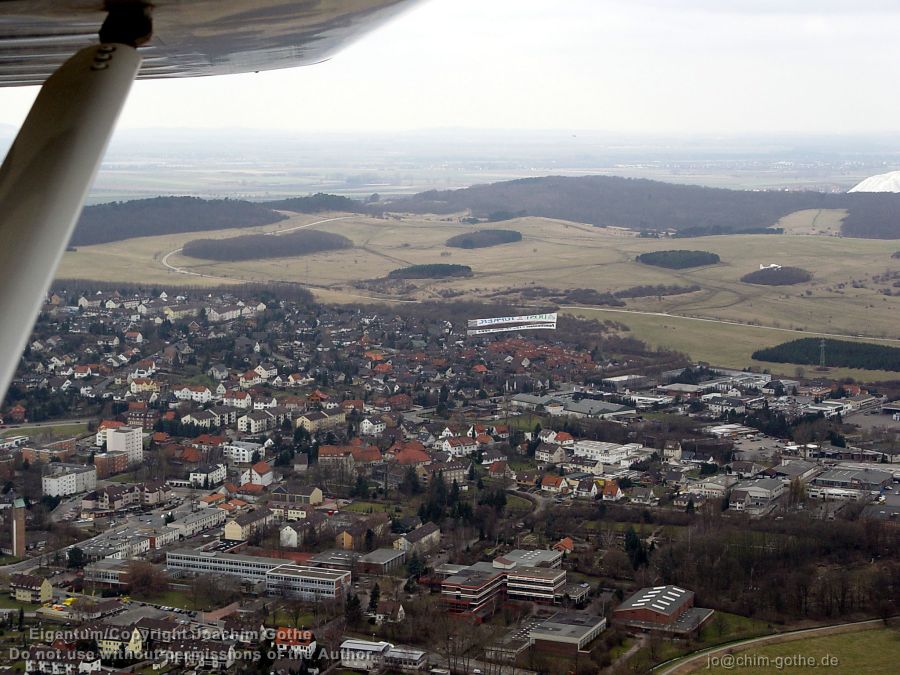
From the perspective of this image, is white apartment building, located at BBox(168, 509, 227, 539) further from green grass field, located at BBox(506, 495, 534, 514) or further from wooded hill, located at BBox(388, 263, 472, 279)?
wooded hill, located at BBox(388, 263, 472, 279)

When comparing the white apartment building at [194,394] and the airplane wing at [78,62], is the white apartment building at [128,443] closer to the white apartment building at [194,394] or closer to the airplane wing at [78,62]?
the white apartment building at [194,394]

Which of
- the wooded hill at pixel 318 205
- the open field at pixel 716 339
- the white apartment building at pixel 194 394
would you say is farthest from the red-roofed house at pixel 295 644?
the wooded hill at pixel 318 205

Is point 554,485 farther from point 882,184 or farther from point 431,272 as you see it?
point 882,184

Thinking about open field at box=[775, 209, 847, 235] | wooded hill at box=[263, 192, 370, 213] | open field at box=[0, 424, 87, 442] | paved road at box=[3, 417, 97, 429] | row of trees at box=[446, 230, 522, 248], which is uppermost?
wooded hill at box=[263, 192, 370, 213]

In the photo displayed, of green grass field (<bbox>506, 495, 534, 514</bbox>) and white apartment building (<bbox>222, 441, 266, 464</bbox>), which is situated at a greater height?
green grass field (<bbox>506, 495, 534, 514</bbox>)

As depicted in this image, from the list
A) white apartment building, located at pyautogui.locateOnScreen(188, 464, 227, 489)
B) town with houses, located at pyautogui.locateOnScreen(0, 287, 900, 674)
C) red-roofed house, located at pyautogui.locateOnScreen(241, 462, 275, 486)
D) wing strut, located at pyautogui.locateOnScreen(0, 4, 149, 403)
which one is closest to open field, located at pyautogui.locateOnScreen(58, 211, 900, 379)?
town with houses, located at pyautogui.locateOnScreen(0, 287, 900, 674)

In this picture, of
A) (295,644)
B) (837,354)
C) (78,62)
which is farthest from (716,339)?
(78,62)

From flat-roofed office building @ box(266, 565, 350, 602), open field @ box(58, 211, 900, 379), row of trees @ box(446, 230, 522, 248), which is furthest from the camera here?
row of trees @ box(446, 230, 522, 248)
